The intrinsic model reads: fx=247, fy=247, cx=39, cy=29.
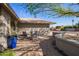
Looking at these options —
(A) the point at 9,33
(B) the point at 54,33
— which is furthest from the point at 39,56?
(A) the point at 9,33

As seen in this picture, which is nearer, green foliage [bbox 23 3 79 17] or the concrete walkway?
green foliage [bbox 23 3 79 17]

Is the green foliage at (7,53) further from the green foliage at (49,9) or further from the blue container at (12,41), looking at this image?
Answer: the green foliage at (49,9)

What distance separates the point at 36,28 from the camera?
7.53m

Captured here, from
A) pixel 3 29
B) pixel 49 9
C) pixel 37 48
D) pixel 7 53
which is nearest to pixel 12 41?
pixel 3 29

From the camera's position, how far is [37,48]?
7.65 m

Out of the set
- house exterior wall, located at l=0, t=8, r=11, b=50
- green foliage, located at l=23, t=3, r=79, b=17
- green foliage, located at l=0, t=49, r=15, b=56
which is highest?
green foliage, located at l=23, t=3, r=79, b=17

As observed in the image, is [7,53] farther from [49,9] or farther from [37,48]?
[49,9]

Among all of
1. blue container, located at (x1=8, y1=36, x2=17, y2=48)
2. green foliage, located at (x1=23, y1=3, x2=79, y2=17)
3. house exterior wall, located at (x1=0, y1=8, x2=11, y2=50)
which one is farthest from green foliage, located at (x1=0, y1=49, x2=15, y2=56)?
green foliage, located at (x1=23, y1=3, x2=79, y2=17)

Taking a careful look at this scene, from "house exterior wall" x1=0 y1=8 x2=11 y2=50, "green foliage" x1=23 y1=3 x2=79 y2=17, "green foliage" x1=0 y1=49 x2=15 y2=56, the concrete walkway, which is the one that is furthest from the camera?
"house exterior wall" x1=0 y1=8 x2=11 y2=50

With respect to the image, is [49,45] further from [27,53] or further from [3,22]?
[3,22]

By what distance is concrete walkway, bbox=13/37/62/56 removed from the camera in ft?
24.3

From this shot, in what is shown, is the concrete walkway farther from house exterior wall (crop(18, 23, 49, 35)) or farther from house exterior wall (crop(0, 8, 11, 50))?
house exterior wall (crop(0, 8, 11, 50))

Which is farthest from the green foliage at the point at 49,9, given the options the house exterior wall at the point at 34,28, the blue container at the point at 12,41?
the blue container at the point at 12,41

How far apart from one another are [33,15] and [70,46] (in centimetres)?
142
